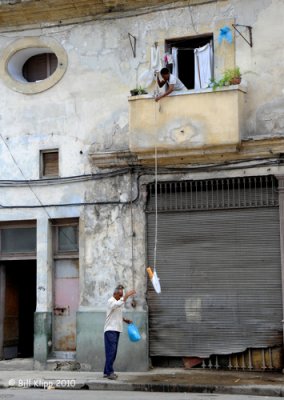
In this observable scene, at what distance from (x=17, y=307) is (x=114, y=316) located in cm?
448

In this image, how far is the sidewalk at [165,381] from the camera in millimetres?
12906

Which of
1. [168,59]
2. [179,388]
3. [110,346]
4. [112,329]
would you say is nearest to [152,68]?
[168,59]

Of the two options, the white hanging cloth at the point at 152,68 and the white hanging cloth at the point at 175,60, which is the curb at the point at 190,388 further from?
the white hanging cloth at the point at 175,60

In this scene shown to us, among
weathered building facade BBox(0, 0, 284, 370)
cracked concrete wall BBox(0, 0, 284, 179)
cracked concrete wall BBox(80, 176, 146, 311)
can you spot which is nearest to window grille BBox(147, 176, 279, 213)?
weathered building facade BBox(0, 0, 284, 370)

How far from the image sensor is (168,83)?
15602 mm

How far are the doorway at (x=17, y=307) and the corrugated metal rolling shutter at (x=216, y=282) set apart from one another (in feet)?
12.2

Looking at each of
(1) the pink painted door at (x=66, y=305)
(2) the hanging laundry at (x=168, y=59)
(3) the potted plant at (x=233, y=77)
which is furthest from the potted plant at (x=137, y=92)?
(1) the pink painted door at (x=66, y=305)

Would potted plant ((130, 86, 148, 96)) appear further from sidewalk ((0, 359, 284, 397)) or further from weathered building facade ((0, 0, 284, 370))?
sidewalk ((0, 359, 284, 397))

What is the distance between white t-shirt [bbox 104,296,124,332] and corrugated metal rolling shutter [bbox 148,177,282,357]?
5.22 ft

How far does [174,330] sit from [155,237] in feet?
6.19

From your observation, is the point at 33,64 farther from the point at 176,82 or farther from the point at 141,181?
the point at 141,181

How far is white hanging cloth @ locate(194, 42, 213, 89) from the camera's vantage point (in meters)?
15.7

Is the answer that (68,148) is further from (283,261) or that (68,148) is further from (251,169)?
(283,261)

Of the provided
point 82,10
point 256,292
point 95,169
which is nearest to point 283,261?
point 256,292
